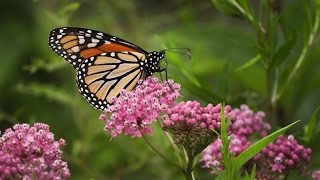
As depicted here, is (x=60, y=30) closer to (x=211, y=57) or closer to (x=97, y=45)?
(x=97, y=45)

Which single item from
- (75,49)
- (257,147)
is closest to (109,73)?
(75,49)

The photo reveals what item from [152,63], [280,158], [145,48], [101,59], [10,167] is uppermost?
[145,48]

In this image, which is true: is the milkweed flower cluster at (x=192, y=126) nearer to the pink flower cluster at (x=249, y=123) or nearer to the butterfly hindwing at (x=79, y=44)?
the pink flower cluster at (x=249, y=123)

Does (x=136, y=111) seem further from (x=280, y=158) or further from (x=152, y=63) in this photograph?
(x=152, y=63)

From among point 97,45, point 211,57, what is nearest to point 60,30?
point 97,45

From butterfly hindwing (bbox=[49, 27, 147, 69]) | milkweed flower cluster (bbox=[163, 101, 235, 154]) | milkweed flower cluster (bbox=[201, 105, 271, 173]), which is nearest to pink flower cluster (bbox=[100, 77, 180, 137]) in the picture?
milkweed flower cluster (bbox=[163, 101, 235, 154])
